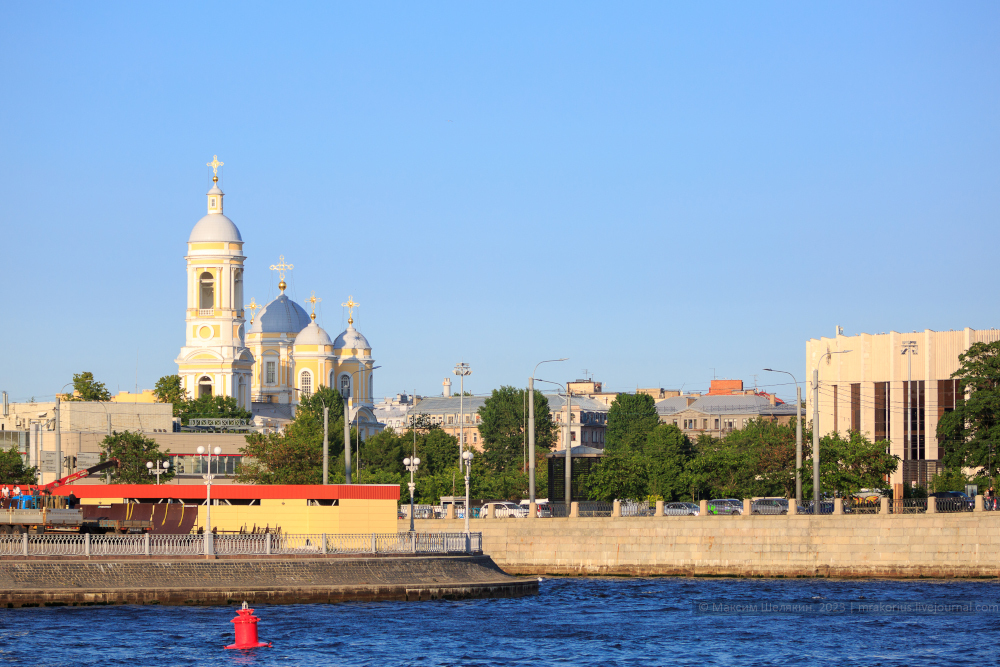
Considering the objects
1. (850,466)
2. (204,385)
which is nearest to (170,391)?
(204,385)

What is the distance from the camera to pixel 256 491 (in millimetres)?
56031

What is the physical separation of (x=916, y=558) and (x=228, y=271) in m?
81.1

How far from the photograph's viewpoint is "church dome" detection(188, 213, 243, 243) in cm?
12900

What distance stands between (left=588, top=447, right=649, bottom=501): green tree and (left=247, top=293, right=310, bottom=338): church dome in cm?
7898

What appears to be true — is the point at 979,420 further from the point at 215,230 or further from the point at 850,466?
the point at 215,230

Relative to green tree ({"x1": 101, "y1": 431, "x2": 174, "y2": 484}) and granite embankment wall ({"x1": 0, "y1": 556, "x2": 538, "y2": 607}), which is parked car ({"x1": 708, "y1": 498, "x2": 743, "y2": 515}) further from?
green tree ({"x1": 101, "y1": 431, "x2": 174, "y2": 484})

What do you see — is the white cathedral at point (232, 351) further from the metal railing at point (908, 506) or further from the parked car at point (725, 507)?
the metal railing at point (908, 506)

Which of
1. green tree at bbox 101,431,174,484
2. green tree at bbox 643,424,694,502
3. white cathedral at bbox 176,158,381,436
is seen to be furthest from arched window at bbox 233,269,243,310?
green tree at bbox 643,424,694,502

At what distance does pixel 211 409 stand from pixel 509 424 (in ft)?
89.0

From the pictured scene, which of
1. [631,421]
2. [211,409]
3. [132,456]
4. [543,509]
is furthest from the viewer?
[631,421]

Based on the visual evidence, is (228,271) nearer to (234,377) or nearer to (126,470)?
(234,377)

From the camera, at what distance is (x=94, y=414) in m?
107

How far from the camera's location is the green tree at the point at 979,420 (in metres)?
73.0

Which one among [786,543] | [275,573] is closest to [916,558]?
[786,543]
